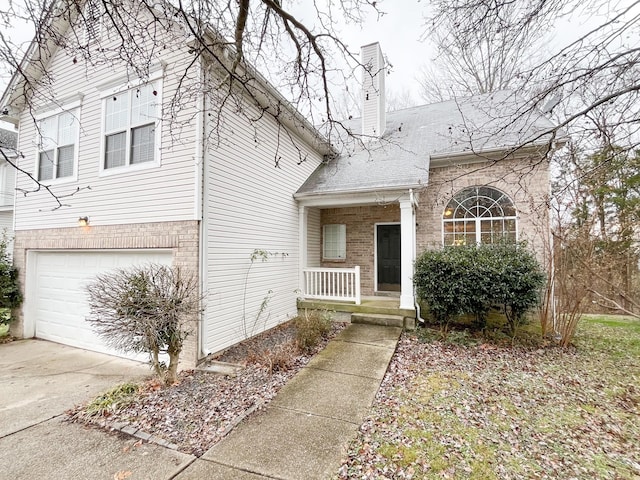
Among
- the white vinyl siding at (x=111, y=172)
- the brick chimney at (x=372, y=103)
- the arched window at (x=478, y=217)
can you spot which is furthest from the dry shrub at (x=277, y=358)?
the brick chimney at (x=372, y=103)

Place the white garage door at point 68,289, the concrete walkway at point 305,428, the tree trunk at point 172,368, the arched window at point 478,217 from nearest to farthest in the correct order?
the concrete walkway at point 305,428, the tree trunk at point 172,368, the white garage door at point 68,289, the arched window at point 478,217

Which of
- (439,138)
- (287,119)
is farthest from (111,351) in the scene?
(439,138)

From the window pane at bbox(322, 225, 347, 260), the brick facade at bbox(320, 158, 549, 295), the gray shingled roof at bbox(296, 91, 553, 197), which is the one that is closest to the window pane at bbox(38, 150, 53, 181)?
the gray shingled roof at bbox(296, 91, 553, 197)

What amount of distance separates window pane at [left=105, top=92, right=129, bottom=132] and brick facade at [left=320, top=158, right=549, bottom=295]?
5839 mm

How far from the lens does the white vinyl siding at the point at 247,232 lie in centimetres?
531

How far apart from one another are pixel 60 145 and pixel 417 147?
29.5 feet

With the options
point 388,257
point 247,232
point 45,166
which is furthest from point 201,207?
point 388,257

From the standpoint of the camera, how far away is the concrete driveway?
8.82 ft

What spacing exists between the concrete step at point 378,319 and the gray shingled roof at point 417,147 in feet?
9.75

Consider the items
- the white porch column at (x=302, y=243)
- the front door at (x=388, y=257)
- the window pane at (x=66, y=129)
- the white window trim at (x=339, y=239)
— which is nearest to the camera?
the window pane at (x=66, y=129)

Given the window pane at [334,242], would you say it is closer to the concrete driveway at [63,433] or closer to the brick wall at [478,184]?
the brick wall at [478,184]

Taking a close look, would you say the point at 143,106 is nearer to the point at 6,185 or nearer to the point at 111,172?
the point at 111,172

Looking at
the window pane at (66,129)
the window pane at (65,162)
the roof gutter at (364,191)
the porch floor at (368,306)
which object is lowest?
Result: the porch floor at (368,306)

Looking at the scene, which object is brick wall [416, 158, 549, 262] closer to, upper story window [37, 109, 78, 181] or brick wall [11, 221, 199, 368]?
brick wall [11, 221, 199, 368]
